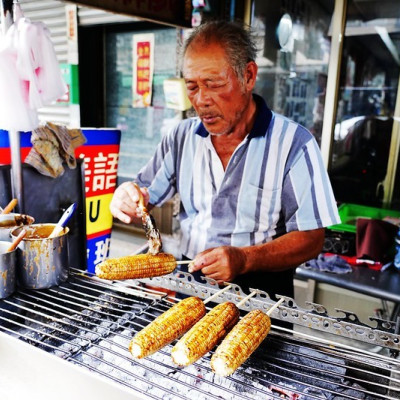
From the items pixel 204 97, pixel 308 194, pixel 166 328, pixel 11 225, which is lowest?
pixel 166 328

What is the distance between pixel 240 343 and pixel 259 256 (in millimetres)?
907

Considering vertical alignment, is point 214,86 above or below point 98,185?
above

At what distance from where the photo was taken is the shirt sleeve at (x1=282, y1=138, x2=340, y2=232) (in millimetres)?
2447

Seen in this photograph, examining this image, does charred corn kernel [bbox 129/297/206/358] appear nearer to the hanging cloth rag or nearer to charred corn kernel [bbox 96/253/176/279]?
charred corn kernel [bbox 96/253/176/279]

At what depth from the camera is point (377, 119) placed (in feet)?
16.6

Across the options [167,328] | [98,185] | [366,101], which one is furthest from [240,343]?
[366,101]

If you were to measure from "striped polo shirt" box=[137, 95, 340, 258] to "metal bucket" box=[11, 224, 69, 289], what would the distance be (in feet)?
3.46

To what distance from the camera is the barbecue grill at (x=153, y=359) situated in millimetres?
1328

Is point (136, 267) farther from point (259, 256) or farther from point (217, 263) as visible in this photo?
point (259, 256)

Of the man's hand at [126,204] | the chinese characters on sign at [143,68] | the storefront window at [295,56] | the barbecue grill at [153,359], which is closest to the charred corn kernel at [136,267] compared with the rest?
the barbecue grill at [153,359]

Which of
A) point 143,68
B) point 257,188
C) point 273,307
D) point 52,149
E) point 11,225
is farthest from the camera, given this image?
point 143,68

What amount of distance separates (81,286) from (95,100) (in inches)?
207

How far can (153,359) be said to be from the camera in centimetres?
147

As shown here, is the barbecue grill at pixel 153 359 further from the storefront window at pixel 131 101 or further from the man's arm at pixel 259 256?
the storefront window at pixel 131 101
